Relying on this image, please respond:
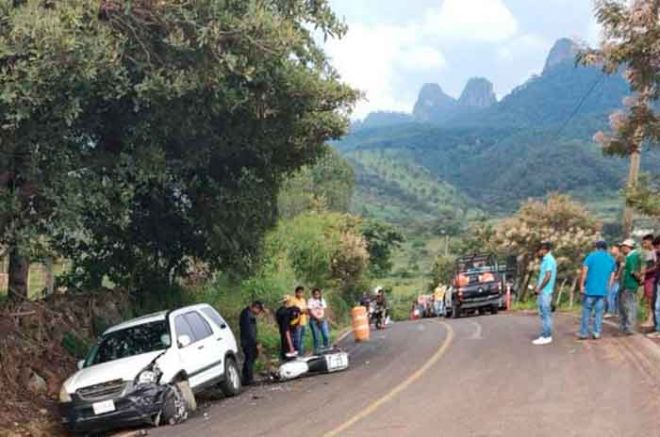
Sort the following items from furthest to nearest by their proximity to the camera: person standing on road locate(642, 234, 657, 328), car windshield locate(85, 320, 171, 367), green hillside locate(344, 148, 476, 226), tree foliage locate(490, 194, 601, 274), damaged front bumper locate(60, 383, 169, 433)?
green hillside locate(344, 148, 476, 226) → tree foliage locate(490, 194, 601, 274) → person standing on road locate(642, 234, 657, 328) → car windshield locate(85, 320, 171, 367) → damaged front bumper locate(60, 383, 169, 433)

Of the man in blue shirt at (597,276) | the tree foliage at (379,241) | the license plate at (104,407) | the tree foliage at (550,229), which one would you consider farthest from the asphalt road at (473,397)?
the tree foliage at (379,241)

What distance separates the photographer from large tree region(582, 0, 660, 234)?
51.5 feet

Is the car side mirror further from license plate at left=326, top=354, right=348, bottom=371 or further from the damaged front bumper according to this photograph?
Result: license plate at left=326, top=354, right=348, bottom=371

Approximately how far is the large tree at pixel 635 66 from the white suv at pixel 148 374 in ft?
29.7

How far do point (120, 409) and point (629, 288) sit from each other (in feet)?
32.4

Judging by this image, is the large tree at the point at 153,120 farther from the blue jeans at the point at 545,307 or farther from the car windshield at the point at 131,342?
the blue jeans at the point at 545,307

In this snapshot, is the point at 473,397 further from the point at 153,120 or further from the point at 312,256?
the point at 312,256

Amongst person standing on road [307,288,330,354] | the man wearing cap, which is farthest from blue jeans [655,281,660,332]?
person standing on road [307,288,330,354]

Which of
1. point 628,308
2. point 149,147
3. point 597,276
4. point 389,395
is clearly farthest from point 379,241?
point 389,395

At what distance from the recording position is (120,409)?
12.0m

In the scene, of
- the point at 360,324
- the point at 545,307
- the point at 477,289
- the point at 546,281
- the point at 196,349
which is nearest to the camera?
the point at 196,349

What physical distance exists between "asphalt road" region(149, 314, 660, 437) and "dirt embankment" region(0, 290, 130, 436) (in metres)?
2.55

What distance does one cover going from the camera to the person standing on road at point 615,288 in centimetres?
1850

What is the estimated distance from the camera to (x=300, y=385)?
49.9 ft
